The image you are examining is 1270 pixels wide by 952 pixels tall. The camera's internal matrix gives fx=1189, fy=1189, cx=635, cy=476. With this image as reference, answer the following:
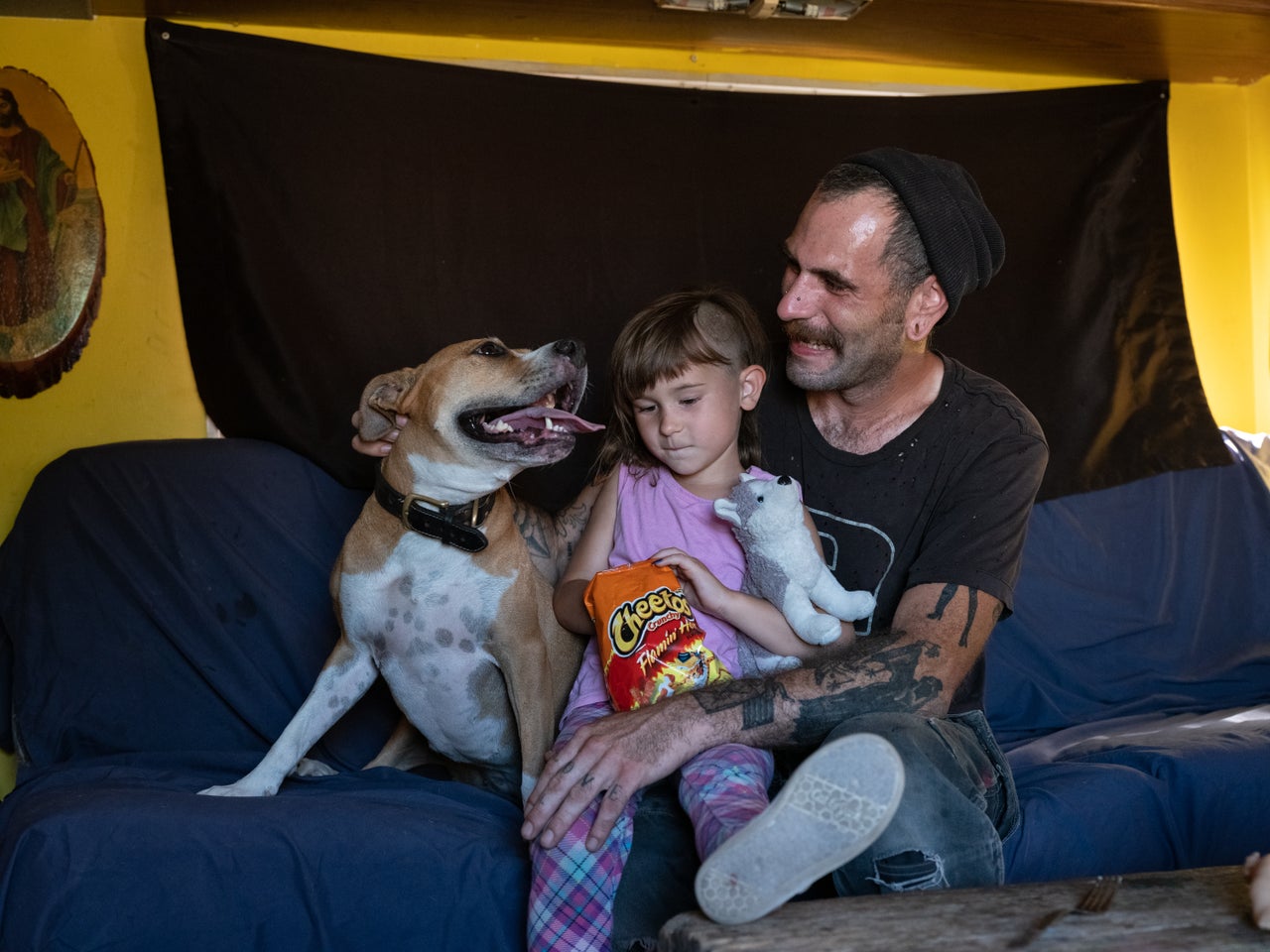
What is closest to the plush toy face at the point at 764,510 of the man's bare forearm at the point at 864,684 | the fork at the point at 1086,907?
the man's bare forearm at the point at 864,684

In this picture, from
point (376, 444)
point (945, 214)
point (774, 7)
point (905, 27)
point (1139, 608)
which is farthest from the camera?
point (905, 27)

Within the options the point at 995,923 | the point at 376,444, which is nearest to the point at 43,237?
the point at 376,444

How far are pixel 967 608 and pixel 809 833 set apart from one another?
2.94 feet

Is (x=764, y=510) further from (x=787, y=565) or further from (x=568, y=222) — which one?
(x=568, y=222)

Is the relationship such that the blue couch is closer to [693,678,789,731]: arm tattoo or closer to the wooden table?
[693,678,789,731]: arm tattoo

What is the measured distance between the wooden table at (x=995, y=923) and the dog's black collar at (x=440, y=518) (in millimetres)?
1025

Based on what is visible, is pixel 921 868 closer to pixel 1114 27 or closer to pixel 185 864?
pixel 185 864

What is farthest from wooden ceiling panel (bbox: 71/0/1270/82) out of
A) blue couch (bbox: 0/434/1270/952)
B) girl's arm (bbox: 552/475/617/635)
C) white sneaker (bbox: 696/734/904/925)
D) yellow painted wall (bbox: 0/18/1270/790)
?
white sneaker (bbox: 696/734/904/925)

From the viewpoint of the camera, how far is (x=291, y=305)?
10.5 feet

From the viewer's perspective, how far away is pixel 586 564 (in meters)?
2.40

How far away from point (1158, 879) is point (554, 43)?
9.44 feet

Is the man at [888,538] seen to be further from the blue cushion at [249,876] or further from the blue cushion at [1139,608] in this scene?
the blue cushion at [1139,608]

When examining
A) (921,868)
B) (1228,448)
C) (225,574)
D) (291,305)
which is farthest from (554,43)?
(921,868)

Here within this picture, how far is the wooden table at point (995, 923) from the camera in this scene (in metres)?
1.31
